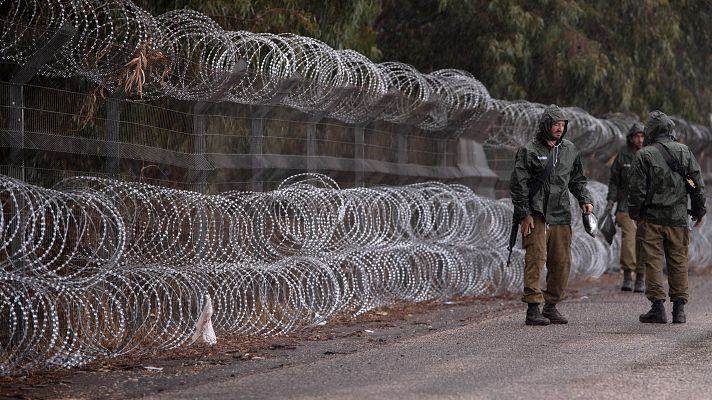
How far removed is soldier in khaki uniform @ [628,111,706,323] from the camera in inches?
492

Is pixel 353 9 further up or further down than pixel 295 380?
further up

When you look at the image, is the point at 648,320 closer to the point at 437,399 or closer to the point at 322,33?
the point at 437,399

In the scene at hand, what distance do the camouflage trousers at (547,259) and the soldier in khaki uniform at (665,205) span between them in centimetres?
77

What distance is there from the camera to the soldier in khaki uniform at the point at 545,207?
39.7 feet

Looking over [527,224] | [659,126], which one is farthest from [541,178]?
[659,126]

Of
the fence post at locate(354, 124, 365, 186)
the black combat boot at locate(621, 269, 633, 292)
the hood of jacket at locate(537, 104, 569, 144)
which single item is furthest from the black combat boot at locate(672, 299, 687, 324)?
the black combat boot at locate(621, 269, 633, 292)

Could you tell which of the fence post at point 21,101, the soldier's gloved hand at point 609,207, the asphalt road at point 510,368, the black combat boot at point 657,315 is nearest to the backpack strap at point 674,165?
the black combat boot at point 657,315

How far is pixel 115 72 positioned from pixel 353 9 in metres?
6.62

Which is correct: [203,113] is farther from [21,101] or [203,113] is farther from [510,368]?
[510,368]

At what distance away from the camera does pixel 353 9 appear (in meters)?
17.0

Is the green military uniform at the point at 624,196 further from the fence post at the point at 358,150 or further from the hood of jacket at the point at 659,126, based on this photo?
the hood of jacket at the point at 659,126

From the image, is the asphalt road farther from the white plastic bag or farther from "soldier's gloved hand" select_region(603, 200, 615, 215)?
"soldier's gloved hand" select_region(603, 200, 615, 215)

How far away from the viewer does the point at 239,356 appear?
1002 cm

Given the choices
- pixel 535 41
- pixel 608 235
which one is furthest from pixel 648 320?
pixel 535 41
